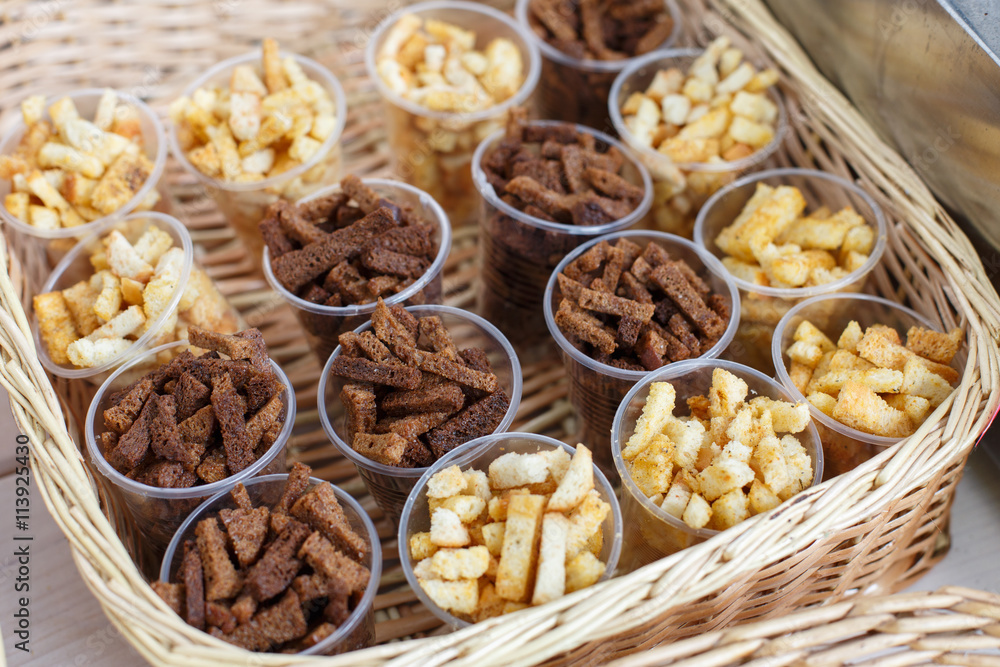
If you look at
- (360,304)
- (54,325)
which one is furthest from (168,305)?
(360,304)

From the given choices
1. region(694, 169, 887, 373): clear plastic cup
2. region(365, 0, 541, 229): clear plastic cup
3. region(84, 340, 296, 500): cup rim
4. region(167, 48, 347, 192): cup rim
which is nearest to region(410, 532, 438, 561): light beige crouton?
region(84, 340, 296, 500): cup rim

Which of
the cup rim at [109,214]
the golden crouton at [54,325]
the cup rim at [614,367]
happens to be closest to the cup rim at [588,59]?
the cup rim at [614,367]

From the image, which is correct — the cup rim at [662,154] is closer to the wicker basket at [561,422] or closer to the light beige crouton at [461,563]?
the wicker basket at [561,422]

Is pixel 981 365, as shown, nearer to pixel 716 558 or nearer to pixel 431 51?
pixel 716 558

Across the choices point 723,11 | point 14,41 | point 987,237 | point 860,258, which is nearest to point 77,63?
point 14,41

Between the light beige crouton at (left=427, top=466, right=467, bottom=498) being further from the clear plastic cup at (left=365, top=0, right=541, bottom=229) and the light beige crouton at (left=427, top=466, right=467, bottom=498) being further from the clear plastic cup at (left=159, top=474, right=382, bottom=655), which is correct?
the clear plastic cup at (left=365, top=0, right=541, bottom=229)
